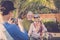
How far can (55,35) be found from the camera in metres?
1.79

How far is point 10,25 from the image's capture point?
1.80 meters

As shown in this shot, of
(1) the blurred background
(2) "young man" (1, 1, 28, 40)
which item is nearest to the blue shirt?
(2) "young man" (1, 1, 28, 40)

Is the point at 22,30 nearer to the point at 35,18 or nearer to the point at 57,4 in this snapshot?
the point at 35,18

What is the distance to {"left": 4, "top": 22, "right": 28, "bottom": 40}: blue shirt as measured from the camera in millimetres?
1798

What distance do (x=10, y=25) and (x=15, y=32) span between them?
10cm

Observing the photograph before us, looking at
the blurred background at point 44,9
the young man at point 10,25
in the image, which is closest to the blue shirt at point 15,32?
the young man at point 10,25

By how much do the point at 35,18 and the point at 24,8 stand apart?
169mm

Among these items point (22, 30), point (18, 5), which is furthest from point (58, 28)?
point (18, 5)

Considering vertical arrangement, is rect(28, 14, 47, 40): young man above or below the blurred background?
below

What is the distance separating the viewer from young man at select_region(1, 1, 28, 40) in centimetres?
180

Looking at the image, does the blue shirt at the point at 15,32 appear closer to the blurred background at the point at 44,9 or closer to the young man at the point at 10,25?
the young man at the point at 10,25

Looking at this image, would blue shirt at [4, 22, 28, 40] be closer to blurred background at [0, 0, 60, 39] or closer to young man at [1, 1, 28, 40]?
young man at [1, 1, 28, 40]

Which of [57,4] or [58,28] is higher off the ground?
[57,4]

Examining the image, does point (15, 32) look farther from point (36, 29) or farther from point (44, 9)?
point (44, 9)
